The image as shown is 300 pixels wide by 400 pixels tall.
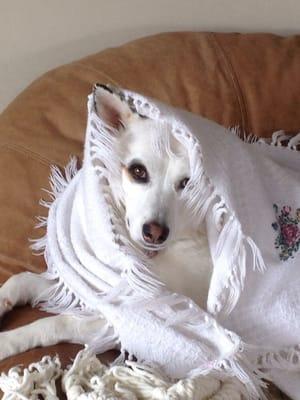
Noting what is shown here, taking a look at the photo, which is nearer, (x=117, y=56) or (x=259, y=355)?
(x=259, y=355)

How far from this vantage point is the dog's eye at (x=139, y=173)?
114 centimetres

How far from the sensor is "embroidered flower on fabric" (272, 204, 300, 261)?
46.9 inches

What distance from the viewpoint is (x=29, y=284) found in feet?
4.29

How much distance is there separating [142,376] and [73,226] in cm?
37

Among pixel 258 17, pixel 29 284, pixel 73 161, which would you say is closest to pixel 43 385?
pixel 29 284

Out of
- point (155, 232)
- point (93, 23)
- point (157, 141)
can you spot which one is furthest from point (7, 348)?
point (93, 23)

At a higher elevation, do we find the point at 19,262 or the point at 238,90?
the point at 238,90

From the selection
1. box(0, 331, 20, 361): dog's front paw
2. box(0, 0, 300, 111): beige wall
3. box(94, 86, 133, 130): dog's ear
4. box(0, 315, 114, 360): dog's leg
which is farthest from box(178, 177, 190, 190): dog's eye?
box(0, 0, 300, 111): beige wall

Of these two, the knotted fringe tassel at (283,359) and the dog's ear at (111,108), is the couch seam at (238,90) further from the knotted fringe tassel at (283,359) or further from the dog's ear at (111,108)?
the knotted fringe tassel at (283,359)

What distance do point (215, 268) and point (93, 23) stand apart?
2.58 ft

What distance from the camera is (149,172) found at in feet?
3.70

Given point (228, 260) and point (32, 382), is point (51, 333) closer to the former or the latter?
point (32, 382)

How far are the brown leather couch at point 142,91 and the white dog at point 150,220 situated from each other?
0.25m

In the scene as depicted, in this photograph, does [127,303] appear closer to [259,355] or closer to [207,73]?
[259,355]
